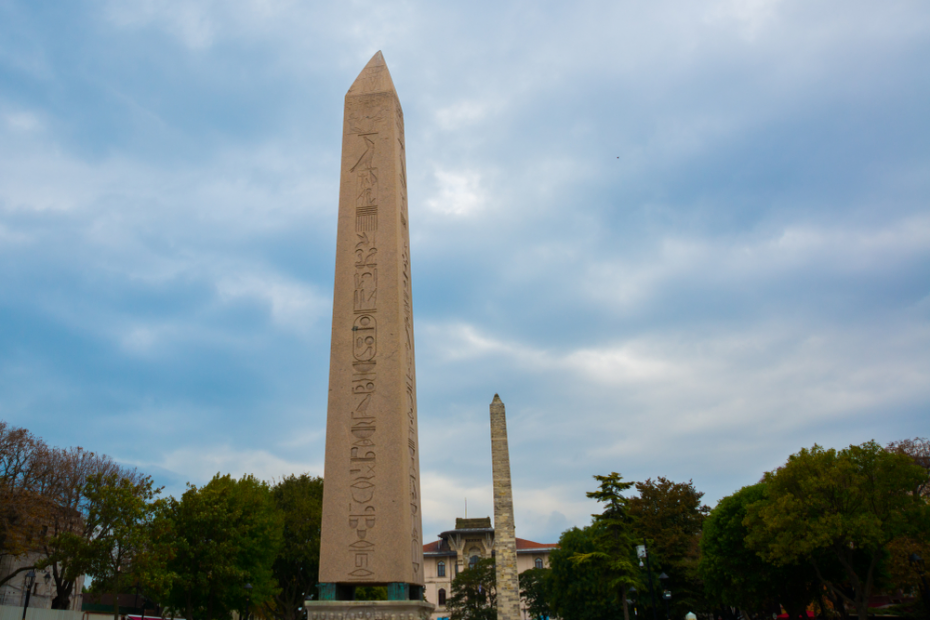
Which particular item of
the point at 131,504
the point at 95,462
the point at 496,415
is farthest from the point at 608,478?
the point at 95,462

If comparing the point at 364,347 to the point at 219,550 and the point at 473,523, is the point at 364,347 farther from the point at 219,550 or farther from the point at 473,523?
the point at 473,523

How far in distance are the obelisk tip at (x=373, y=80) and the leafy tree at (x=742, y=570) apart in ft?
83.0

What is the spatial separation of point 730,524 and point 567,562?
12552 mm

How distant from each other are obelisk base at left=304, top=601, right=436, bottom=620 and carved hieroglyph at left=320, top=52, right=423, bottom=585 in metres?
0.28

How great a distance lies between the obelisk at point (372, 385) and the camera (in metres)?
8.56

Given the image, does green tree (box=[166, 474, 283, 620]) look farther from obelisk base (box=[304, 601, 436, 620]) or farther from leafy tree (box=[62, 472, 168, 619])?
obelisk base (box=[304, 601, 436, 620])

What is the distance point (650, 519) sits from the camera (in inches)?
1608

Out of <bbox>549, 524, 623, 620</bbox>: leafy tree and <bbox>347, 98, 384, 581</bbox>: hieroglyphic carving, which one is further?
<bbox>549, 524, 623, 620</bbox>: leafy tree

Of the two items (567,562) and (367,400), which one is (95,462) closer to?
(567,562)

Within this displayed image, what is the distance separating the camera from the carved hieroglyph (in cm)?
859

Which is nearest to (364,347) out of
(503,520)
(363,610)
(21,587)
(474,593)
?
(363,610)

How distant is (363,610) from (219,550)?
1837 centimetres

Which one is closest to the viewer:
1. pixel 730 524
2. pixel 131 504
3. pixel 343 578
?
pixel 343 578

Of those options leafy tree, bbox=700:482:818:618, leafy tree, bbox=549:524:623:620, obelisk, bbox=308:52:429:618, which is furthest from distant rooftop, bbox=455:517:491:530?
obelisk, bbox=308:52:429:618
